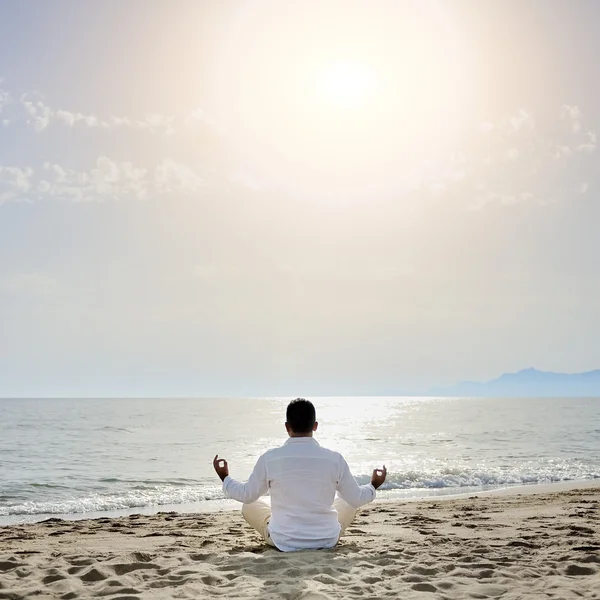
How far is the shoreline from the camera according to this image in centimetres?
1179

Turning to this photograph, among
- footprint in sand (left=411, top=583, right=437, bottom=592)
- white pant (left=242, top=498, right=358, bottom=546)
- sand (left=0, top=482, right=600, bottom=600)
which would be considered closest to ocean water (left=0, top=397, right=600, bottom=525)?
sand (left=0, top=482, right=600, bottom=600)

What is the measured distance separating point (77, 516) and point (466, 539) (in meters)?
8.11

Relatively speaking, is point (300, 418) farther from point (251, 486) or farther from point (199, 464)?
point (199, 464)

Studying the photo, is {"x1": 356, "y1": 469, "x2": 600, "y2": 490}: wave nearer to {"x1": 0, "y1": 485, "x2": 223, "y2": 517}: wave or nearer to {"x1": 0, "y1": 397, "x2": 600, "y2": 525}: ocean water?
{"x1": 0, "y1": 397, "x2": 600, "y2": 525}: ocean water

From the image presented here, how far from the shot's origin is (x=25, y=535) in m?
8.84

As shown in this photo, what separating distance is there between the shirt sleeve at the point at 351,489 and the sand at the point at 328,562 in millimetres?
560

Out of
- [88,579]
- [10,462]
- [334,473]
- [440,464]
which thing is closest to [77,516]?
[88,579]

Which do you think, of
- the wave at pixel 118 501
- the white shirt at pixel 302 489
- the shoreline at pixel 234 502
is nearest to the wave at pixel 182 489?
the wave at pixel 118 501

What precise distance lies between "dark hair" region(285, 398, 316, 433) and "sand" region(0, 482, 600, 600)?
1.21 meters

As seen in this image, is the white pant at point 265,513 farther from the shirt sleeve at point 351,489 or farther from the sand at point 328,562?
the shirt sleeve at point 351,489

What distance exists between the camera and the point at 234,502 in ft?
43.6

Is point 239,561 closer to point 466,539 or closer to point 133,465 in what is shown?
point 466,539

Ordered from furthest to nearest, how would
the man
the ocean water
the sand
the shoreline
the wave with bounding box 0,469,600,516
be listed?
the ocean water, the wave with bounding box 0,469,600,516, the shoreline, the man, the sand

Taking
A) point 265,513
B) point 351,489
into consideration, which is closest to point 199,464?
point 265,513
